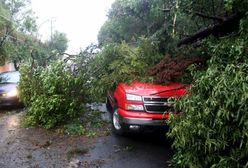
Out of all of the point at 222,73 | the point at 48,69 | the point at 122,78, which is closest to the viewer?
the point at 222,73

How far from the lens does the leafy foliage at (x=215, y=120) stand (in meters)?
4.02

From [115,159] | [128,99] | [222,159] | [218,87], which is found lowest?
[115,159]

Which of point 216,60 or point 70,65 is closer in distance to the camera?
point 216,60

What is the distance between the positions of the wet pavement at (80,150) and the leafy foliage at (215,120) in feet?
4.16

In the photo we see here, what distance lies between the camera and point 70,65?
925 cm

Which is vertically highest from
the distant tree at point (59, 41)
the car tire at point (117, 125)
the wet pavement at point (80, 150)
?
the distant tree at point (59, 41)

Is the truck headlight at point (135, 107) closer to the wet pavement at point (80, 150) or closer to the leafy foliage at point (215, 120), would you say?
the wet pavement at point (80, 150)

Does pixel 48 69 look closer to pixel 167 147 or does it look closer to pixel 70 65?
pixel 70 65

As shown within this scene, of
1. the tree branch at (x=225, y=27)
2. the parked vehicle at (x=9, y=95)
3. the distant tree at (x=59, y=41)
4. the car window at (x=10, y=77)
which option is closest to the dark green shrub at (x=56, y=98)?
the parked vehicle at (x=9, y=95)

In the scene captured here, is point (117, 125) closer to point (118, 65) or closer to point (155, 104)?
point (155, 104)

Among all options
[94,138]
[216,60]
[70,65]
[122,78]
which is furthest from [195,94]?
[70,65]

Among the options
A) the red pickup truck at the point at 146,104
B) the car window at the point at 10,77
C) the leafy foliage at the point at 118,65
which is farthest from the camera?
the car window at the point at 10,77

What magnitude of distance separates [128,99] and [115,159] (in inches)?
50.3

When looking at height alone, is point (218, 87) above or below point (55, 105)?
above
